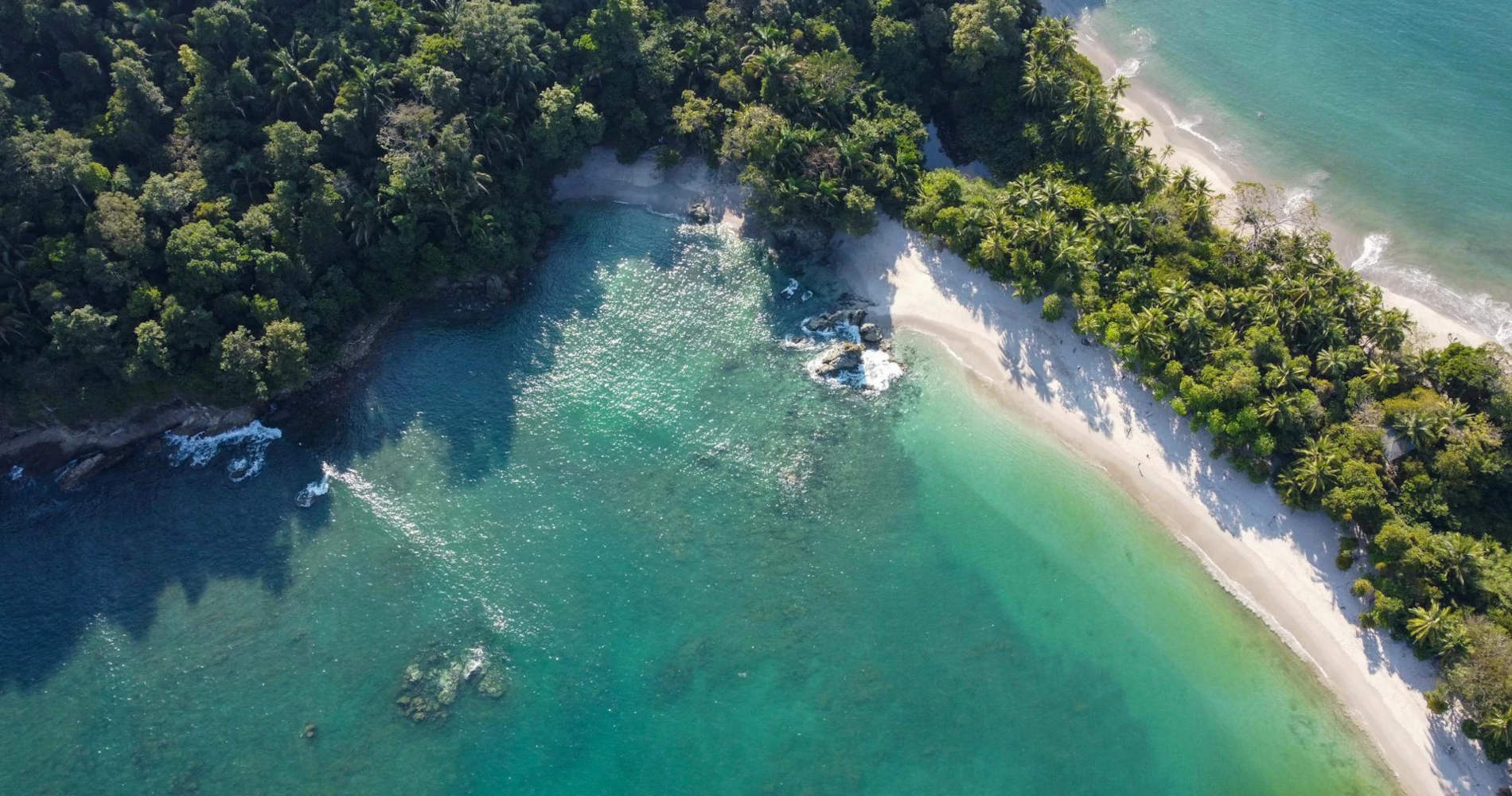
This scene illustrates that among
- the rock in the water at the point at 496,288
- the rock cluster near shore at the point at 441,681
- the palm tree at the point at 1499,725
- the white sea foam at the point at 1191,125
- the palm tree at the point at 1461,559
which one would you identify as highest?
the white sea foam at the point at 1191,125

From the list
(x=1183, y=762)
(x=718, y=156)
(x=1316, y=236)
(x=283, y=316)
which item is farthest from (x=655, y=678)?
(x=1316, y=236)

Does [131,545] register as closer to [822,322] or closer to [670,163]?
[670,163]

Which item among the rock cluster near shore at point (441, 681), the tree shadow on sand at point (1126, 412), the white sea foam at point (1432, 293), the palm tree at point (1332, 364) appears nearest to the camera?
the rock cluster near shore at point (441, 681)

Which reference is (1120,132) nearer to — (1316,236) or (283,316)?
(1316,236)

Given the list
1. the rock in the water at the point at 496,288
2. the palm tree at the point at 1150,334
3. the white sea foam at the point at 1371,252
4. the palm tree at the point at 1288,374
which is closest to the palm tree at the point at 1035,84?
the palm tree at the point at 1150,334

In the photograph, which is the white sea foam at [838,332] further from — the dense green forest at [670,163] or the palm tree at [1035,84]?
the palm tree at [1035,84]

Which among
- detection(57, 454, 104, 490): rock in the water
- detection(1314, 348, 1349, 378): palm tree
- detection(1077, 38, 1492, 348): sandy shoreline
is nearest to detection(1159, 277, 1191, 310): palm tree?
detection(1314, 348, 1349, 378): palm tree

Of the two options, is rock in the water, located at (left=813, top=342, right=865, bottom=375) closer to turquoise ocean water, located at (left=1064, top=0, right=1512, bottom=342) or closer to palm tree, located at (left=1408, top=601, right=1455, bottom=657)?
turquoise ocean water, located at (left=1064, top=0, right=1512, bottom=342)
